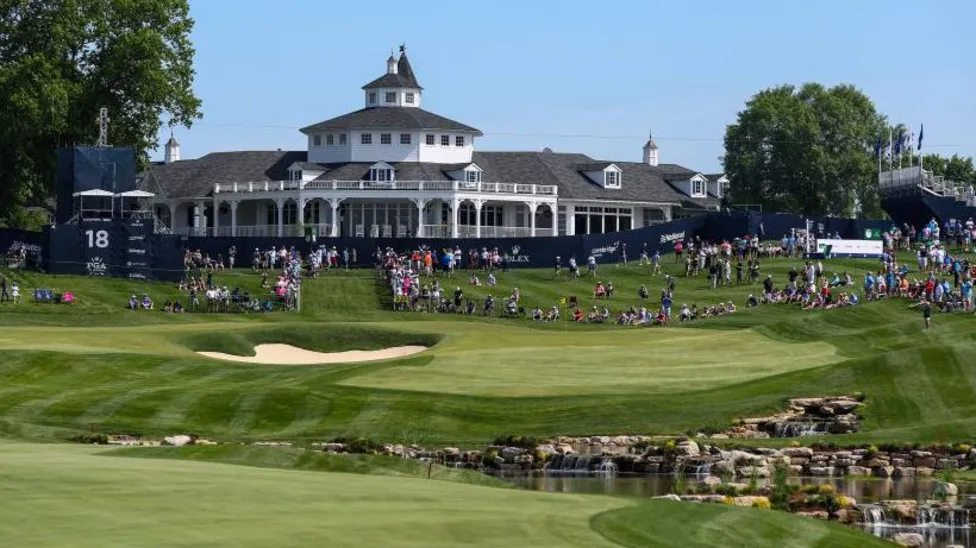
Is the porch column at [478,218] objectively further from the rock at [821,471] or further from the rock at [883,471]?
the rock at [883,471]

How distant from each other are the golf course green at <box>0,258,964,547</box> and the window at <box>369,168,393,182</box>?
26880 mm

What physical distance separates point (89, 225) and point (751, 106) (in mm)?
89208

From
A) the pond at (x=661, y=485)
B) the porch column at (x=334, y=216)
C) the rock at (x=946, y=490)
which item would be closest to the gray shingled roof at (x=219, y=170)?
the porch column at (x=334, y=216)

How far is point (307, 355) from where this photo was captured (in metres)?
79.2

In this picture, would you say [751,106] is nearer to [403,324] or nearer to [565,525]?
[403,324]

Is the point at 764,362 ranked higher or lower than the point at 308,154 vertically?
lower

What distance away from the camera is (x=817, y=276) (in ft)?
339

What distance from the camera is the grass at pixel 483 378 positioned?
185 feet

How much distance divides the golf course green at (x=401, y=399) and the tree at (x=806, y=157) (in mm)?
59798

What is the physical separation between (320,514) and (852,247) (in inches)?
3585

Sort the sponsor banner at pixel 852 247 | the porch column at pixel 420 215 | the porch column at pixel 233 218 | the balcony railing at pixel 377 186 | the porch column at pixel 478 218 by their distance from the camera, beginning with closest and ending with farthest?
the sponsor banner at pixel 852 247, the porch column at pixel 420 215, the porch column at pixel 478 218, the balcony railing at pixel 377 186, the porch column at pixel 233 218

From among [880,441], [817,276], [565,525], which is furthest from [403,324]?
[565,525]

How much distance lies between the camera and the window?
136m

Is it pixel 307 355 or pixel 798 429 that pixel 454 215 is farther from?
pixel 798 429
